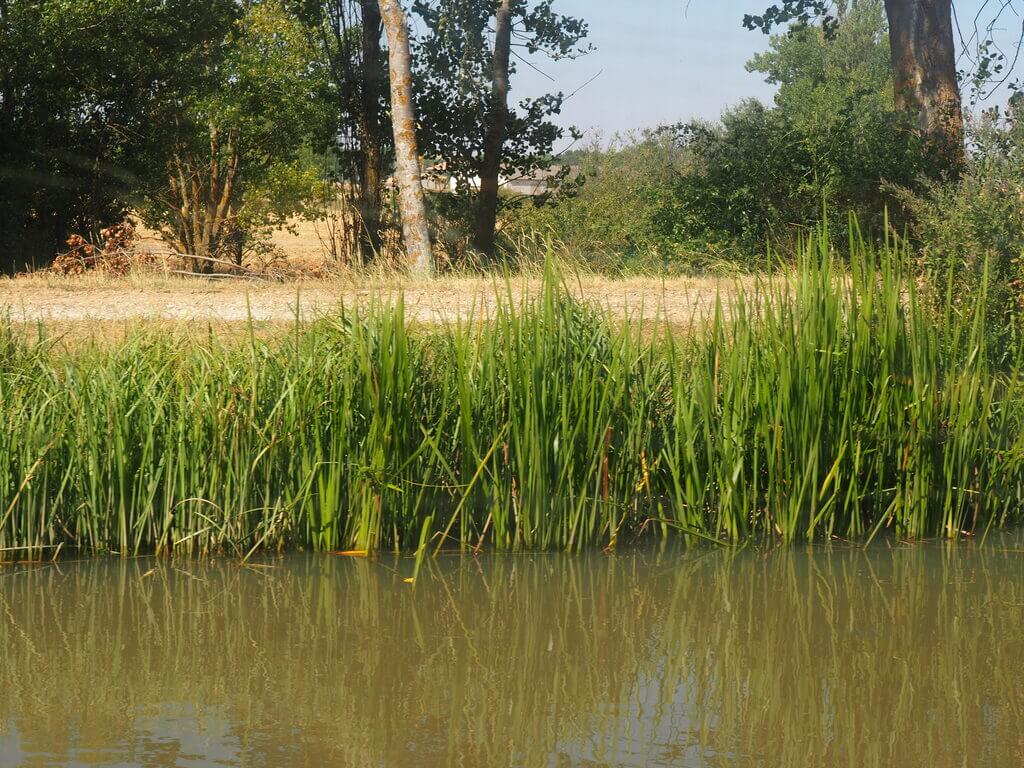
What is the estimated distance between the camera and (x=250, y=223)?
877 inches

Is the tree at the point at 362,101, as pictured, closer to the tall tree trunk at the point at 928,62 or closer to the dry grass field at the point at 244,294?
the dry grass field at the point at 244,294

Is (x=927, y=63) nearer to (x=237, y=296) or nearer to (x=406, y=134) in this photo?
(x=406, y=134)

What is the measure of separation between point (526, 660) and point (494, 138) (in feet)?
47.6

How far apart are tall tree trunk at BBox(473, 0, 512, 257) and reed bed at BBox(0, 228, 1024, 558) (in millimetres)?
12557

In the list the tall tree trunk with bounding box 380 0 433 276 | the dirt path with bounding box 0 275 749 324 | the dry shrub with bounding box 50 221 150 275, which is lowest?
the dirt path with bounding box 0 275 749 324

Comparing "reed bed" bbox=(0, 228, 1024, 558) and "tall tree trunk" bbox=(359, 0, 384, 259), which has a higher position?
"tall tree trunk" bbox=(359, 0, 384, 259)

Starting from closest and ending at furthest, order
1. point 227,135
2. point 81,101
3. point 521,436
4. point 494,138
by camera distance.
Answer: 1. point 521,436
2. point 81,101
3. point 494,138
4. point 227,135

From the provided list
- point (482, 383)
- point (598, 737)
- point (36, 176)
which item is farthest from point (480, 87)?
point (598, 737)

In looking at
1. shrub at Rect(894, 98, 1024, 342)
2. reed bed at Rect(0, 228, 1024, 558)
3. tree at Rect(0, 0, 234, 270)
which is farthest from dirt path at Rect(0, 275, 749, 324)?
tree at Rect(0, 0, 234, 270)

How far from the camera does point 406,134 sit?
14.7 m

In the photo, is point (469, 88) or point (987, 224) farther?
point (469, 88)

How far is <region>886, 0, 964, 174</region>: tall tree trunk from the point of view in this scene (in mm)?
14102

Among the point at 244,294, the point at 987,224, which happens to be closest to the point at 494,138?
the point at 244,294

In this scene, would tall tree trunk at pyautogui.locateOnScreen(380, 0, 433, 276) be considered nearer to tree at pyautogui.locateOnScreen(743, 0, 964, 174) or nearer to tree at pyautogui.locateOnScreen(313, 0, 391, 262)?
tree at pyautogui.locateOnScreen(313, 0, 391, 262)
